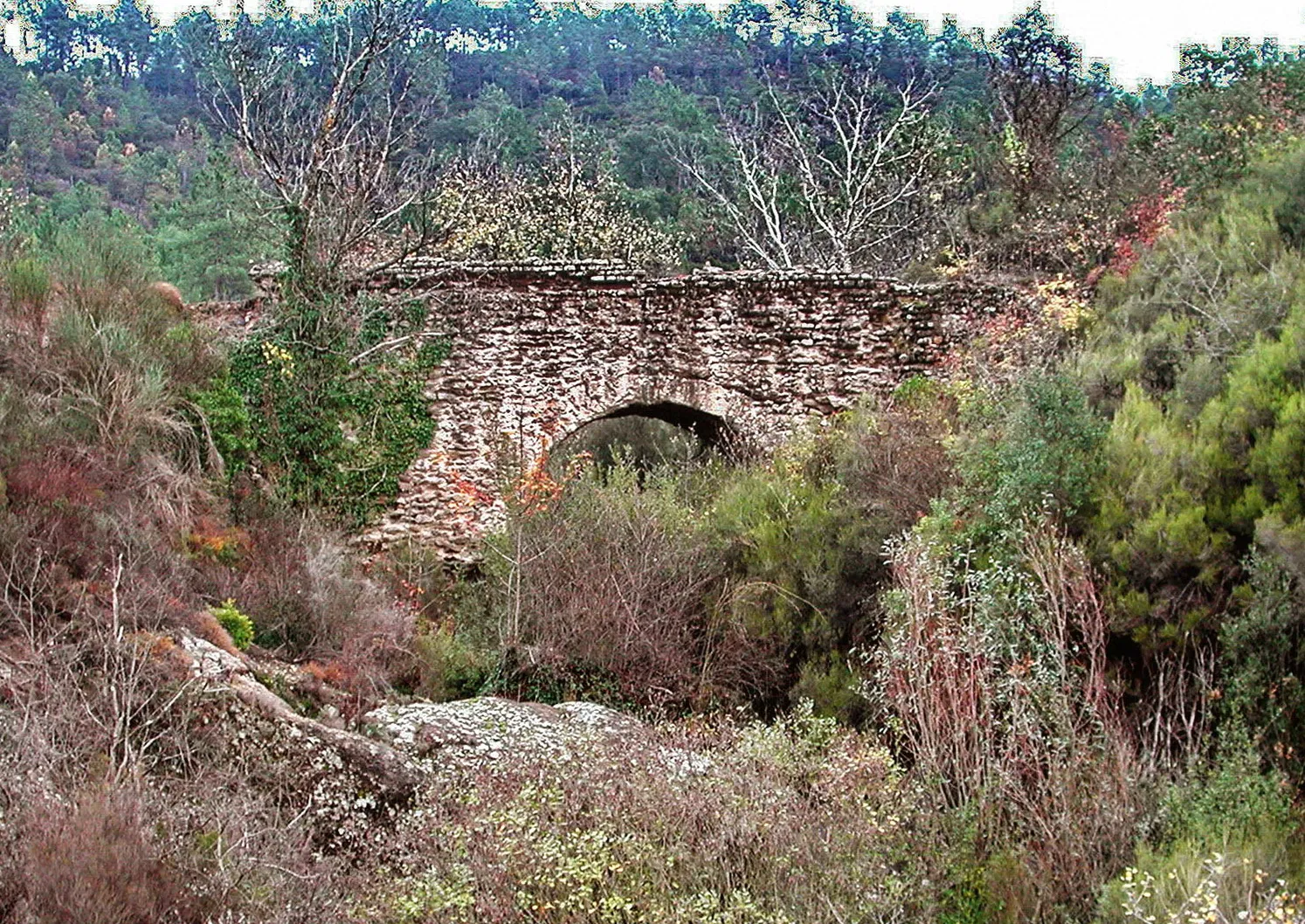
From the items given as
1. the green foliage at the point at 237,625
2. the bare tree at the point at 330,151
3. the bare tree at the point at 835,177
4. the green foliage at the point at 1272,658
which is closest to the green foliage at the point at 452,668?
the green foliage at the point at 237,625

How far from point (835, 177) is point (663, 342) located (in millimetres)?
11894

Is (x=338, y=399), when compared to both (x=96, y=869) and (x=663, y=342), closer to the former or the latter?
(x=663, y=342)

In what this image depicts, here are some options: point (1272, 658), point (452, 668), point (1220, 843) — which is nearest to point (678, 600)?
point (452, 668)

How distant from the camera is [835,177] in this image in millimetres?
23891

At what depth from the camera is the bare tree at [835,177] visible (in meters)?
22.3

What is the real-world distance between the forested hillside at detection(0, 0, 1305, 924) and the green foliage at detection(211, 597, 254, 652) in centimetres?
4

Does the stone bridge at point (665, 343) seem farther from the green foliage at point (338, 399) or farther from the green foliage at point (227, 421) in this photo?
the green foliage at point (227, 421)

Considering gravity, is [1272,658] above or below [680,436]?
above

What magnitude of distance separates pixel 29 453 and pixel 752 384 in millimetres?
7397

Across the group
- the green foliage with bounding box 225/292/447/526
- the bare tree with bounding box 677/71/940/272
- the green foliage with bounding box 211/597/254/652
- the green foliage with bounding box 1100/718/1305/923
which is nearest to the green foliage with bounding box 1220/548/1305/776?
the green foliage with bounding box 1100/718/1305/923

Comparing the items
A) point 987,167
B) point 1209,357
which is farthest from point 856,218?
point 1209,357

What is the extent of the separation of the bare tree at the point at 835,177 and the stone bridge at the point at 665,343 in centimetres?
768

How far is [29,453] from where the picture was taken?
28.9 feet

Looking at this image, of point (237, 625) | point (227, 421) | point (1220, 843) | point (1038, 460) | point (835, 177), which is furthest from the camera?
point (835, 177)
